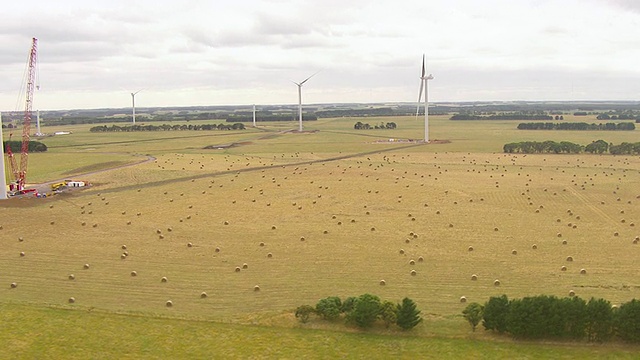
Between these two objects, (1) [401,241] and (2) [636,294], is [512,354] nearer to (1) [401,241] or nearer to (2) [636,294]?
(2) [636,294]

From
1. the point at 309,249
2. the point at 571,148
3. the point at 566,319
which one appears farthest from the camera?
the point at 571,148

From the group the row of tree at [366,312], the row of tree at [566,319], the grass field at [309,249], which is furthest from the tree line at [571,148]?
the row of tree at [366,312]

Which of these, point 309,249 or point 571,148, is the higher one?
point 571,148

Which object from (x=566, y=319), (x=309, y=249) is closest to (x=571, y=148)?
(x=309, y=249)

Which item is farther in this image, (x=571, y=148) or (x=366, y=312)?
(x=571, y=148)

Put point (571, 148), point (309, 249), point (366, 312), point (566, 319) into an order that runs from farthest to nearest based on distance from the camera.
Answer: point (571, 148)
point (309, 249)
point (366, 312)
point (566, 319)

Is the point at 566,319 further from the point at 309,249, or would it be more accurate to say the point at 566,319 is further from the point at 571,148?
the point at 571,148

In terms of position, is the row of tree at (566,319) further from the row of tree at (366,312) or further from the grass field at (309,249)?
the row of tree at (366,312)

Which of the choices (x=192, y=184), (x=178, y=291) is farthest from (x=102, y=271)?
(x=192, y=184)

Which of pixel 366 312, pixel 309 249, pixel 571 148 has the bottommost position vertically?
pixel 309 249
